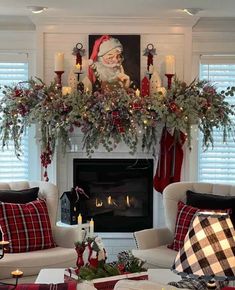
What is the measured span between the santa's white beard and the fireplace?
0.93 m

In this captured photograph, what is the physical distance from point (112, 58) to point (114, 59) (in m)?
0.02

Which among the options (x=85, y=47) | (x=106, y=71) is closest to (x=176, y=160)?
(x=106, y=71)

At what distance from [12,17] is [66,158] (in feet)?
5.40

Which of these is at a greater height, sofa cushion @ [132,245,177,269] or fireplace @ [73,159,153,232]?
fireplace @ [73,159,153,232]

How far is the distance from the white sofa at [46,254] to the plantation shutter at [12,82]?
115 centimetres

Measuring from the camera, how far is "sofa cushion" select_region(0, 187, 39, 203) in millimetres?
4883

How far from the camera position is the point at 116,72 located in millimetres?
6008

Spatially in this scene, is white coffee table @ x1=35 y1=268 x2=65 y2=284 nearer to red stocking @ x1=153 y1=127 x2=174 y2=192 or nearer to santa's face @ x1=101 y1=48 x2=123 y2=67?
red stocking @ x1=153 y1=127 x2=174 y2=192

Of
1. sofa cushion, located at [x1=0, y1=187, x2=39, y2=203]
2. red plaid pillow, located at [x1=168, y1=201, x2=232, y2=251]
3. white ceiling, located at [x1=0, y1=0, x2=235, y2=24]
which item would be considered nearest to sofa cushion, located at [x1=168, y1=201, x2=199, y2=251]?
red plaid pillow, located at [x1=168, y1=201, x2=232, y2=251]

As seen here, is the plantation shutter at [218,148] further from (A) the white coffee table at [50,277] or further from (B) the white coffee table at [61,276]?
(A) the white coffee table at [50,277]

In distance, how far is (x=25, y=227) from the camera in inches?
→ 185

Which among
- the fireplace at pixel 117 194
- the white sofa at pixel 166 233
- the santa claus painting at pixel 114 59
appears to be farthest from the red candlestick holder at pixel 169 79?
the white sofa at pixel 166 233

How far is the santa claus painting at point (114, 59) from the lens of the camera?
6.00m

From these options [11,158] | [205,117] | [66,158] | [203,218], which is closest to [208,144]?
[205,117]
